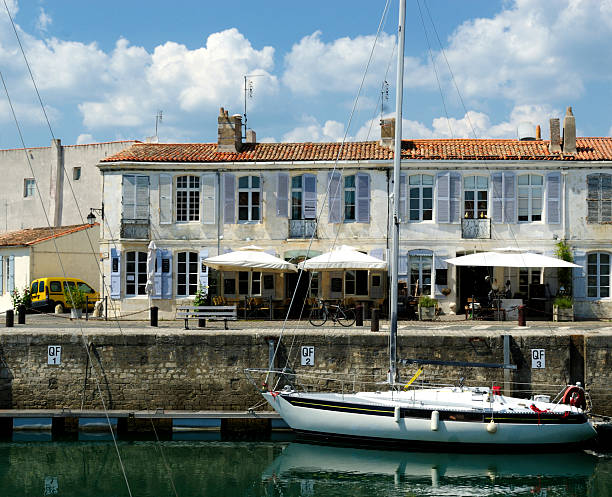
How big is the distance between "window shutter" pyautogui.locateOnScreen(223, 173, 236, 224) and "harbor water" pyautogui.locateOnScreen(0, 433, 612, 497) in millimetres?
10710

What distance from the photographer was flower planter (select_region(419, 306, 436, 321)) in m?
25.3

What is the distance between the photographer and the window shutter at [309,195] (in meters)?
27.2

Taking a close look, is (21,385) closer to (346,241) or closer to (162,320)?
(162,320)

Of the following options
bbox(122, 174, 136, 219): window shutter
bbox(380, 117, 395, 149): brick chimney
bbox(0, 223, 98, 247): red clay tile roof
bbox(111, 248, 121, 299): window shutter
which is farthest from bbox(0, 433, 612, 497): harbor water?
bbox(0, 223, 98, 247): red clay tile roof

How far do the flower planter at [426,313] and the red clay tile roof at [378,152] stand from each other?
554 cm

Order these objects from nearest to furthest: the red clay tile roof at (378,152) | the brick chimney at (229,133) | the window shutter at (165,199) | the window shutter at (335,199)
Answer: the red clay tile roof at (378,152) → the window shutter at (335,199) → the window shutter at (165,199) → the brick chimney at (229,133)

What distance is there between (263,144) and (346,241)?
5.54m

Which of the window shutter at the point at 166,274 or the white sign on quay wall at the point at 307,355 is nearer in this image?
the white sign on quay wall at the point at 307,355

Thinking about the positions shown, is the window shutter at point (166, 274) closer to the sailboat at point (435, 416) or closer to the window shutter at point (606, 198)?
the sailboat at point (435, 416)

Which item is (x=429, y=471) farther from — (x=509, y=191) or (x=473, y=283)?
(x=509, y=191)

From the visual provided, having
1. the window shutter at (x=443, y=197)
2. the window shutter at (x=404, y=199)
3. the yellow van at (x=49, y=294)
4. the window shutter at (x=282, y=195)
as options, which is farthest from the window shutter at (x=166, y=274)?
the window shutter at (x=443, y=197)

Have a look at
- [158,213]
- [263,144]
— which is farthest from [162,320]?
[263,144]

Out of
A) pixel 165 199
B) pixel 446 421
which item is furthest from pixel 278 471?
pixel 165 199

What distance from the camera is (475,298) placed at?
25.9 m
